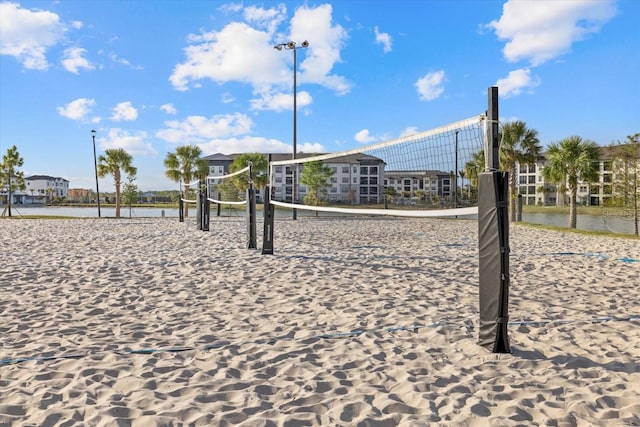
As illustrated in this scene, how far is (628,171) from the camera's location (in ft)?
58.6

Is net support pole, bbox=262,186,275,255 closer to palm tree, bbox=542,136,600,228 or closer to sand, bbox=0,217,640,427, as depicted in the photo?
sand, bbox=0,217,640,427

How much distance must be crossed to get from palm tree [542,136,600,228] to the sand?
14079mm

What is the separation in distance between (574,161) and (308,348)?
19741mm

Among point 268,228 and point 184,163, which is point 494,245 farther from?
point 184,163

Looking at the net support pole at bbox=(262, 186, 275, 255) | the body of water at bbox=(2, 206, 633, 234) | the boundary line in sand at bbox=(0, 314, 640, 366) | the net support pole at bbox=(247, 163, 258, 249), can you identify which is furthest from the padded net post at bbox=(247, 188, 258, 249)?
the body of water at bbox=(2, 206, 633, 234)

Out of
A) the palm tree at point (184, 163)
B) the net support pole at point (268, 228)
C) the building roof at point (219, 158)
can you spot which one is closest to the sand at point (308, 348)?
the net support pole at point (268, 228)

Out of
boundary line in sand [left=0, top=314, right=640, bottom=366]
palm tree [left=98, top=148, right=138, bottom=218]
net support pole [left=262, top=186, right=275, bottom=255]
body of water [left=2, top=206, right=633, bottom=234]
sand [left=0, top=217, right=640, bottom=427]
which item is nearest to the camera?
sand [left=0, top=217, right=640, bottom=427]

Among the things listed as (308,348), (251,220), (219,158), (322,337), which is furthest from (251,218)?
(219,158)

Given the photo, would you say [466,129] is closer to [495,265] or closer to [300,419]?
[495,265]

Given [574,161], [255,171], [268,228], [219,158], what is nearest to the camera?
[268,228]

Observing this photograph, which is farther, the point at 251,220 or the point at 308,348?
the point at 251,220

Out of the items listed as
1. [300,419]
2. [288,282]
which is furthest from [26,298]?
[300,419]

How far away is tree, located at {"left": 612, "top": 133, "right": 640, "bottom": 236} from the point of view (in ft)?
56.7

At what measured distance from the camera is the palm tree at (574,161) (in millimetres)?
19422
